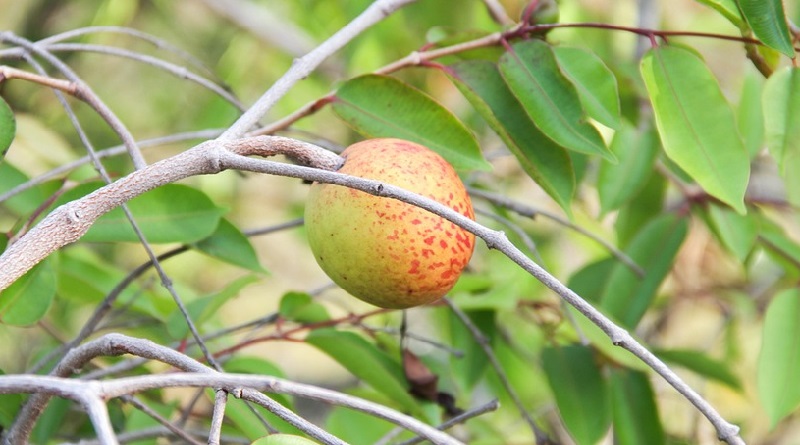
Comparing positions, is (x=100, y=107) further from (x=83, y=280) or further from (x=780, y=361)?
(x=780, y=361)

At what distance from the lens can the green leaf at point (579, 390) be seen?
146 cm

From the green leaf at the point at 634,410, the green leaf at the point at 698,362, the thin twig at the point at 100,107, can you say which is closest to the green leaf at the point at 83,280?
the thin twig at the point at 100,107

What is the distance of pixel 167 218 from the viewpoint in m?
1.33

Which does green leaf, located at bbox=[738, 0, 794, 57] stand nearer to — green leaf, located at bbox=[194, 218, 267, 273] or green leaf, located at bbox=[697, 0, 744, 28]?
green leaf, located at bbox=[697, 0, 744, 28]

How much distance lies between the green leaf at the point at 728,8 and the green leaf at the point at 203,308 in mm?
732

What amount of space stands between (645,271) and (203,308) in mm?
741

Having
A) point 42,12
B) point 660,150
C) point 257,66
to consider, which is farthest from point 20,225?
point 257,66

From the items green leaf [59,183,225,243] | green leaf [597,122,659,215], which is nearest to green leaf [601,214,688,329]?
green leaf [597,122,659,215]

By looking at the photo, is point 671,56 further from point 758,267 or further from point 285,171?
point 758,267

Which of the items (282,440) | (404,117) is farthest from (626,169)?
(282,440)

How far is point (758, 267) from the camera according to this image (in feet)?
9.83

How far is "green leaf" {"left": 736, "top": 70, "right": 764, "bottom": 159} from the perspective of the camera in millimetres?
1767

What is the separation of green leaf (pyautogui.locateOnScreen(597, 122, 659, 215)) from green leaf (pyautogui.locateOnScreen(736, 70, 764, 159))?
0.23 metres

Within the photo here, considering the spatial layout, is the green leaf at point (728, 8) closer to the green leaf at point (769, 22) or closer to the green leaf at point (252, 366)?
the green leaf at point (769, 22)
